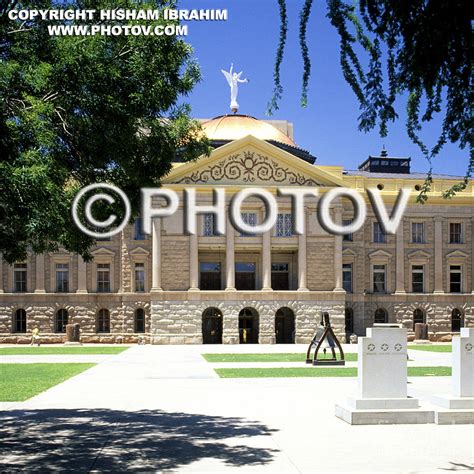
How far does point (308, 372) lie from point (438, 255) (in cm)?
3603

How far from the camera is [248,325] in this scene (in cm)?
5997

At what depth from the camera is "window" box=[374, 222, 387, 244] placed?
206 ft

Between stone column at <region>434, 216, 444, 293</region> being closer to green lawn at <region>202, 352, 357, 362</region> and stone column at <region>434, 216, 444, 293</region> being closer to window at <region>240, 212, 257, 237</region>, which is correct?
window at <region>240, 212, 257, 237</region>

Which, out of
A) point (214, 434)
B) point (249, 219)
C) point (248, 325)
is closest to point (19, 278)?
point (248, 325)

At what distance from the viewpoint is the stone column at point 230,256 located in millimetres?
57375

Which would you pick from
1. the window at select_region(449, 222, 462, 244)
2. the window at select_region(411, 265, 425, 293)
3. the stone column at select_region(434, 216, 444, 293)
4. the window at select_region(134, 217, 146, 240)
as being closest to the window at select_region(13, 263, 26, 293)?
the window at select_region(134, 217, 146, 240)

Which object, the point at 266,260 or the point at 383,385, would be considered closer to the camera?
the point at 383,385

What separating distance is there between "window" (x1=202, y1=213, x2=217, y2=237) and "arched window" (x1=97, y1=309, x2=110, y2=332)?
10515 mm

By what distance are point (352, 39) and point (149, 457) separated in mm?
7486

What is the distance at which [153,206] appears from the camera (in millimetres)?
57062

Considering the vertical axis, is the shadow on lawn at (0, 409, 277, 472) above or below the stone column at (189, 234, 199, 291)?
below

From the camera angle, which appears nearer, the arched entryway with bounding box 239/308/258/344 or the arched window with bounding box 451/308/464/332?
the arched entryway with bounding box 239/308/258/344

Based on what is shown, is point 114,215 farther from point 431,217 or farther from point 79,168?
point 431,217

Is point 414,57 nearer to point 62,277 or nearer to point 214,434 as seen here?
point 214,434
